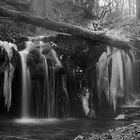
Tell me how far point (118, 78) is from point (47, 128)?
281 inches

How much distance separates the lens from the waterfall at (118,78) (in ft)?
54.3

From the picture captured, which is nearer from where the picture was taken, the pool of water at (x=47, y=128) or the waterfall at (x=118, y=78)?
the pool of water at (x=47, y=128)

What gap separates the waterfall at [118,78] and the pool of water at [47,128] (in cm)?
306

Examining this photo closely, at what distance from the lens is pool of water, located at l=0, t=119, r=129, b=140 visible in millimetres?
9938

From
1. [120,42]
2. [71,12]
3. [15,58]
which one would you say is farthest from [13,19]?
[71,12]

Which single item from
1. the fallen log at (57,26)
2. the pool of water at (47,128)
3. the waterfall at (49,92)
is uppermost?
the fallen log at (57,26)

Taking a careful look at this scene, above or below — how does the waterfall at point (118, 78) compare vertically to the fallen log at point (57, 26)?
below

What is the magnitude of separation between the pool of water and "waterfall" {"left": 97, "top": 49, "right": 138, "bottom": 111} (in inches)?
120

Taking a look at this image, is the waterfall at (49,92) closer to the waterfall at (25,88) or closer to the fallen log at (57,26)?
the waterfall at (25,88)

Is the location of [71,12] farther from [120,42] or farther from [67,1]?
[120,42]

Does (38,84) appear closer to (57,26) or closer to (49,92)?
(49,92)

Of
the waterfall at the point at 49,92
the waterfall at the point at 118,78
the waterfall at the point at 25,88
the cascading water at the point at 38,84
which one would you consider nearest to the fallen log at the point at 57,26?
the waterfall at the point at 118,78

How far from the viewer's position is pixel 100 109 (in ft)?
52.2

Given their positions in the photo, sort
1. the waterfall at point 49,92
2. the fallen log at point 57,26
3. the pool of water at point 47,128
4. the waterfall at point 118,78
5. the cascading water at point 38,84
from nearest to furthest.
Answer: the pool of water at point 47,128
the cascading water at point 38,84
the waterfall at point 49,92
the fallen log at point 57,26
the waterfall at point 118,78
